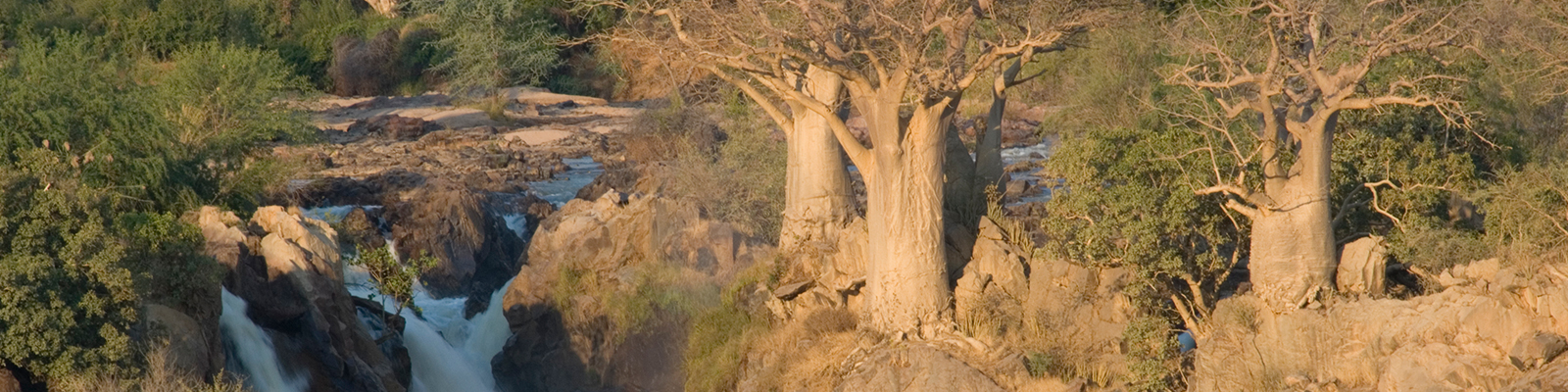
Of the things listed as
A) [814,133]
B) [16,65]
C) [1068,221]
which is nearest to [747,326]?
[814,133]

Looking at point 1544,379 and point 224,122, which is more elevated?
point 224,122

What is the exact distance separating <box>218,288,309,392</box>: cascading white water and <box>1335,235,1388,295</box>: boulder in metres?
12.9

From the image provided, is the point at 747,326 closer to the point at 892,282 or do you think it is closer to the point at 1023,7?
the point at 892,282

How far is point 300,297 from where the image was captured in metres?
23.8

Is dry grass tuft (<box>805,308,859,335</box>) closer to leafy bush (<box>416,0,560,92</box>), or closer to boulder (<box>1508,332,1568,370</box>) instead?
boulder (<box>1508,332,1568,370</box>)

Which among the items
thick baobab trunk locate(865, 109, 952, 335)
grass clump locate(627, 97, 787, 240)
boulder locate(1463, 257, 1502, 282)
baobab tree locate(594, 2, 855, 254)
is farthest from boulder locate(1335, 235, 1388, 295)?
grass clump locate(627, 97, 787, 240)

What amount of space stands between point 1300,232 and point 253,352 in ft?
42.0

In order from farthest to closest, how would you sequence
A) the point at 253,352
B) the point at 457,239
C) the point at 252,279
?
the point at 457,239
the point at 252,279
the point at 253,352

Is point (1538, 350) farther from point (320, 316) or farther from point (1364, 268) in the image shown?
point (320, 316)

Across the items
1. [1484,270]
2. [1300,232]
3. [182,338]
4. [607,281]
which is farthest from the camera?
[607,281]

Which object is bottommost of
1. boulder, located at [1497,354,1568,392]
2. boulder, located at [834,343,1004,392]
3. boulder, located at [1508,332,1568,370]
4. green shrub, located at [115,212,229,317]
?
boulder, located at [834,343,1004,392]

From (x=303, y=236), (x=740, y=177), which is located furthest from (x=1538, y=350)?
(x=303, y=236)

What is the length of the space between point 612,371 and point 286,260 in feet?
16.9

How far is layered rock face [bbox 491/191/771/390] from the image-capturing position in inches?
1028
